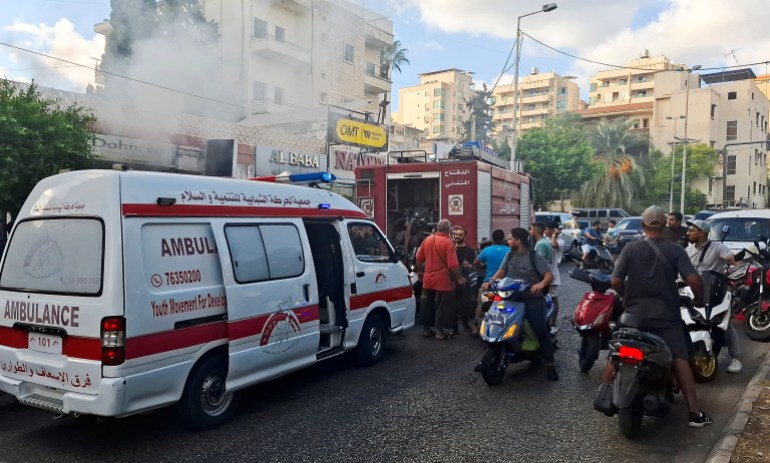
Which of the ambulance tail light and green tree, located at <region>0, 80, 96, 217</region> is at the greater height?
green tree, located at <region>0, 80, 96, 217</region>

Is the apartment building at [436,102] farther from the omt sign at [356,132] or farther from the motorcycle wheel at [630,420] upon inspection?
the motorcycle wheel at [630,420]

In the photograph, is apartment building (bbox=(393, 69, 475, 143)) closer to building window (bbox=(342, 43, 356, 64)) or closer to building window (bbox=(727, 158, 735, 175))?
building window (bbox=(727, 158, 735, 175))

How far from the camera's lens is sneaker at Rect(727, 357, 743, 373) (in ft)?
19.6

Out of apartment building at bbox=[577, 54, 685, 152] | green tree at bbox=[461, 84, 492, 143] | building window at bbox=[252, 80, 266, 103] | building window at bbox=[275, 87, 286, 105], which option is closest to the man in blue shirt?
building window at bbox=[252, 80, 266, 103]

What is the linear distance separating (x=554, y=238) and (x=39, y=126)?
7.74m

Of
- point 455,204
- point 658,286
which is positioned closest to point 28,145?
point 455,204

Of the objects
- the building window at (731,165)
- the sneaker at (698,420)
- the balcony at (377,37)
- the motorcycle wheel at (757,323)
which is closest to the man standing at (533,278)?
the sneaker at (698,420)

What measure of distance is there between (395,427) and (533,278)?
2386mm

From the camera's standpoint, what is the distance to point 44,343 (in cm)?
407

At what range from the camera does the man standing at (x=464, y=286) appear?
27.1 ft

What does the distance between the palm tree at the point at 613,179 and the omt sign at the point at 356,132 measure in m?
25.7

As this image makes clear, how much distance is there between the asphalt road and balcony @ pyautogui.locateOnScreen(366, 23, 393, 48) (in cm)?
3365

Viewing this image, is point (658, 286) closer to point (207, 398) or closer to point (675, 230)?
point (207, 398)

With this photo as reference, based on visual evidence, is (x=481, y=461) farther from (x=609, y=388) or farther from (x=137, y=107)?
(x=137, y=107)
